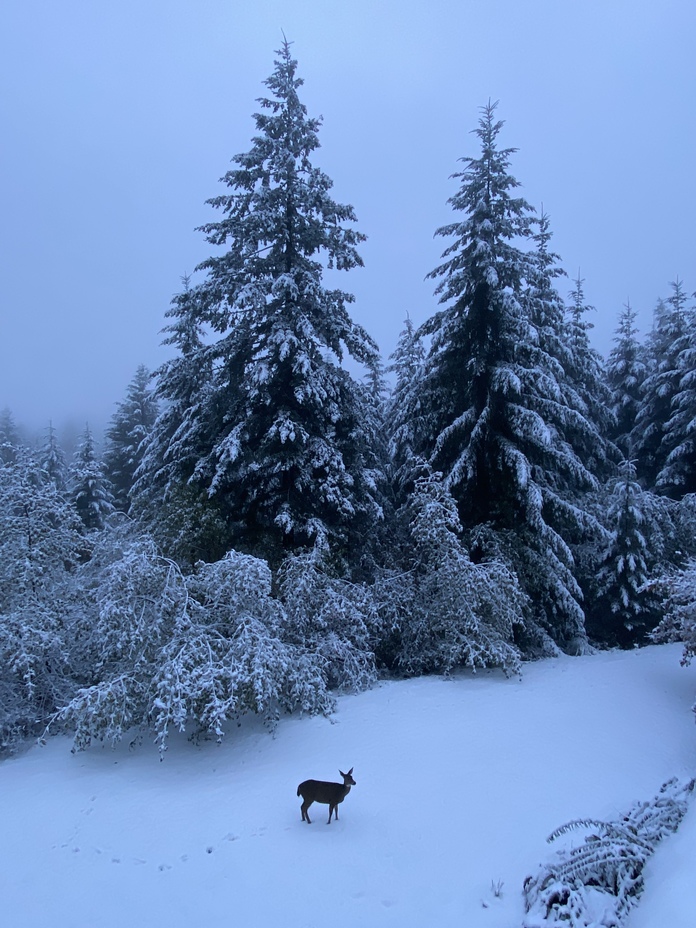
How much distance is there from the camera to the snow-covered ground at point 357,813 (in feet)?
16.7

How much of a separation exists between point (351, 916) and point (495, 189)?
14.9m

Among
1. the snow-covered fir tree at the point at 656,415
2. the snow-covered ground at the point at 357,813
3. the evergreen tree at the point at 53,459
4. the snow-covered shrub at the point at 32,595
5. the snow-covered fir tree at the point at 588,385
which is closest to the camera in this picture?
the snow-covered ground at the point at 357,813

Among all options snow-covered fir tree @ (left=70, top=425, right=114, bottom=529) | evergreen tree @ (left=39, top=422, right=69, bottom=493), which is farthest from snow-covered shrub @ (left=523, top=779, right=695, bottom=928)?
evergreen tree @ (left=39, top=422, right=69, bottom=493)

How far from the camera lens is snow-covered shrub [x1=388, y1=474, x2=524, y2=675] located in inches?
439

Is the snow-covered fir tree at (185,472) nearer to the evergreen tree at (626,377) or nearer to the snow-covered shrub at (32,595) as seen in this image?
the snow-covered shrub at (32,595)

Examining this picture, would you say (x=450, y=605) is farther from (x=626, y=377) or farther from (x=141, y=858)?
(x=626, y=377)

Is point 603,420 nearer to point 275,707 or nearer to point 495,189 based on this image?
point 495,189

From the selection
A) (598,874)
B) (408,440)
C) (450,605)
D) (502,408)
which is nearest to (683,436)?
(502,408)

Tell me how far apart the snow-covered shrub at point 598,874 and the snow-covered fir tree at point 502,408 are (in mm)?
7362

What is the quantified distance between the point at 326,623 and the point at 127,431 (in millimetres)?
23326

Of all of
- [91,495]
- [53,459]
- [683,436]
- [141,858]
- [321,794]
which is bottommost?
[141,858]

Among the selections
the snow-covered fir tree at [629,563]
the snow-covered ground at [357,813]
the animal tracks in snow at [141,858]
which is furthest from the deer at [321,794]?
the snow-covered fir tree at [629,563]

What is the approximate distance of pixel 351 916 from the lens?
4.97 m

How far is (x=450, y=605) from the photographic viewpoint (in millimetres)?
11492
